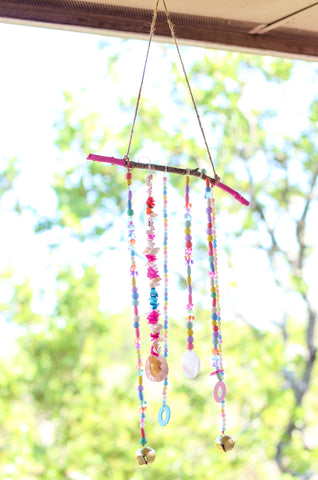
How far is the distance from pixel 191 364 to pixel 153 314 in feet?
0.49

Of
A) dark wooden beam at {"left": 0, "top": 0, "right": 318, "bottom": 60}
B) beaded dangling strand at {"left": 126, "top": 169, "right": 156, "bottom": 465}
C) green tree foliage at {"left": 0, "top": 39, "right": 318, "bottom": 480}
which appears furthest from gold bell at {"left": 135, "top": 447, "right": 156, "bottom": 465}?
green tree foliage at {"left": 0, "top": 39, "right": 318, "bottom": 480}

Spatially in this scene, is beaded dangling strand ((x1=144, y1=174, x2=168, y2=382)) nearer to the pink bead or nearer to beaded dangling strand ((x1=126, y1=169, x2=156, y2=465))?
beaded dangling strand ((x1=126, y1=169, x2=156, y2=465))

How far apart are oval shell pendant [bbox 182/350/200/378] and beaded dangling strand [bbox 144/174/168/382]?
0.06 m

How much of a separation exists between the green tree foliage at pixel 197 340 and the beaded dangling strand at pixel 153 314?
2316mm

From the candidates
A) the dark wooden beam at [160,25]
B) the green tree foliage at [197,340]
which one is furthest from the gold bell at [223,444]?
the green tree foliage at [197,340]

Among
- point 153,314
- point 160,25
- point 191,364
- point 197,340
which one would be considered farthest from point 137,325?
point 197,340

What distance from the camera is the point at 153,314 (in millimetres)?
1345

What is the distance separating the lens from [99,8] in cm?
149

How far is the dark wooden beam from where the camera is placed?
4.75 feet

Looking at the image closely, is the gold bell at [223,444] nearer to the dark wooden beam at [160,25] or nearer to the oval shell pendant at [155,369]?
the oval shell pendant at [155,369]

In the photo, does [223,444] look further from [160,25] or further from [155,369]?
[160,25]

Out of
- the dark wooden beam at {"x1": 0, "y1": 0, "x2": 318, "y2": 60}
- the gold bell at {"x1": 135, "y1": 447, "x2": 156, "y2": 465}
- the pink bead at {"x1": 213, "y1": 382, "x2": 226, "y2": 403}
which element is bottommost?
the gold bell at {"x1": 135, "y1": 447, "x2": 156, "y2": 465}

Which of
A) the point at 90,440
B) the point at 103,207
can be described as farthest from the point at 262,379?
the point at 103,207

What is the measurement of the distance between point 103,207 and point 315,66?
173 centimetres
